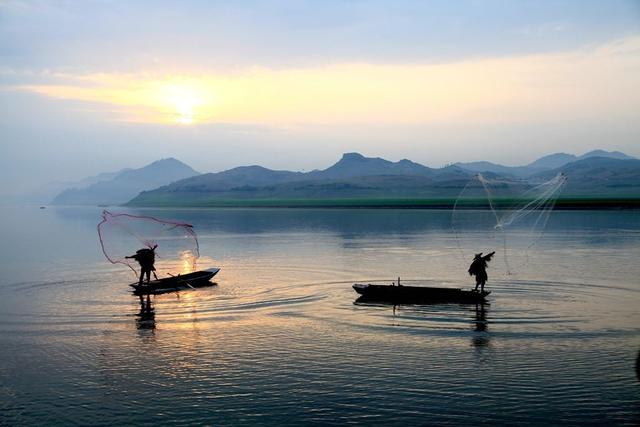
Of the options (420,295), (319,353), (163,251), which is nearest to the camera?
(319,353)

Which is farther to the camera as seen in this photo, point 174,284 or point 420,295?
point 174,284

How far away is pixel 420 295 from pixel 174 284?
50.3 ft

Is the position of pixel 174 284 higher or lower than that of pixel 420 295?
higher

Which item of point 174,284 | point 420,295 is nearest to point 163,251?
point 174,284

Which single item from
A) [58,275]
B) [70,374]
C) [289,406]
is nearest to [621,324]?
[289,406]

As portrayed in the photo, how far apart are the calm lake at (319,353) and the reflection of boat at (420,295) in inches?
33.9

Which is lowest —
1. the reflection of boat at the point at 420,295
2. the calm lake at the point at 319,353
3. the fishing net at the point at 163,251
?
the calm lake at the point at 319,353

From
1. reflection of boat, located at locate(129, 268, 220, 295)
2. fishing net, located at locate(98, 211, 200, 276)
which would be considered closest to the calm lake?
reflection of boat, located at locate(129, 268, 220, 295)

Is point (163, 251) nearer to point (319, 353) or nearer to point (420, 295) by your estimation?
point (420, 295)

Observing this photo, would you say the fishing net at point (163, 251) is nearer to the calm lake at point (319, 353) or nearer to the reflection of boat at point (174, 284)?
the reflection of boat at point (174, 284)

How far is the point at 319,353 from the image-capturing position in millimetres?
22156

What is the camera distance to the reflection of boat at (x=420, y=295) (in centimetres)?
3145

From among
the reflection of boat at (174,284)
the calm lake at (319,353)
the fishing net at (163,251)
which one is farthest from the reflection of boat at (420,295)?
the fishing net at (163,251)

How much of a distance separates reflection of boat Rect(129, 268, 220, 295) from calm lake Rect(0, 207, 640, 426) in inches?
30.3
